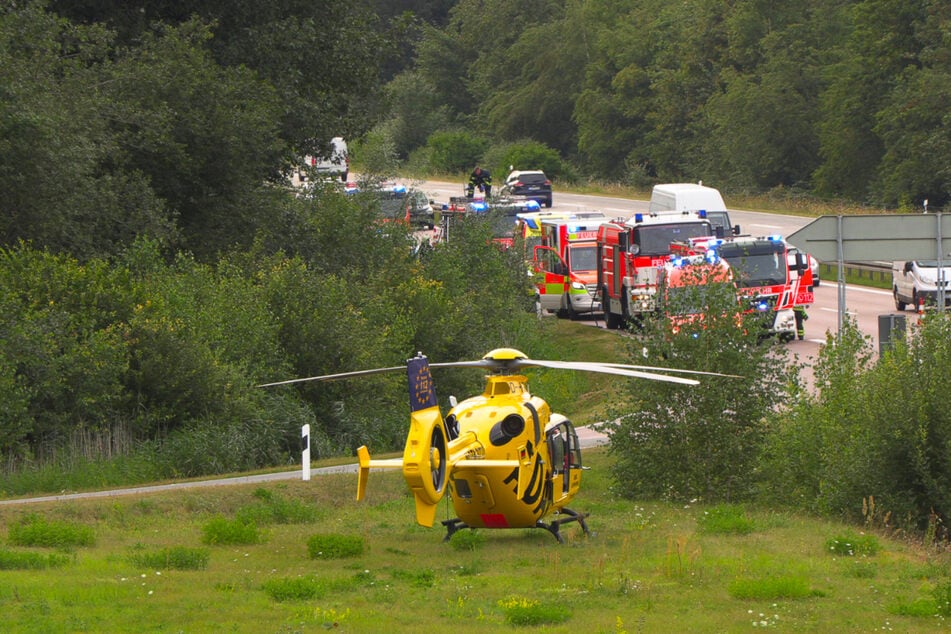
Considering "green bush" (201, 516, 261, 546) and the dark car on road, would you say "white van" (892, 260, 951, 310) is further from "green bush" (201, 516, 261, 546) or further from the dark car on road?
the dark car on road

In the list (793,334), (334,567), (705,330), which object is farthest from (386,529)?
(793,334)

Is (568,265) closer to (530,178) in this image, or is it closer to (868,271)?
(868,271)

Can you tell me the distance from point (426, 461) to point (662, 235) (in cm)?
2470

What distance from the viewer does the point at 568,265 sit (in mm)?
43031

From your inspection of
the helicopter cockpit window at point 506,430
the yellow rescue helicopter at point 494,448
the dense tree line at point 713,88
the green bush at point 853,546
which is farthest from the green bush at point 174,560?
the dense tree line at point 713,88

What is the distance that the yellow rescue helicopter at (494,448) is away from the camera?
45.6 feet

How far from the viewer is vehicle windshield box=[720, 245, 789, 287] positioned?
111 feet

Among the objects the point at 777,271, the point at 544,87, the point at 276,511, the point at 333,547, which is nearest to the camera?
the point at 333,547

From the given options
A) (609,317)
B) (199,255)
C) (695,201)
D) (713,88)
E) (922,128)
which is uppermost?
(713,88)

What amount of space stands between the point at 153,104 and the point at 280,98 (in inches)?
187

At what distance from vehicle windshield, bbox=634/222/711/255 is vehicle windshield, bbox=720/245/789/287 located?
10.3 ft

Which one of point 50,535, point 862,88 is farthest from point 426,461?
Answer: point 862,88

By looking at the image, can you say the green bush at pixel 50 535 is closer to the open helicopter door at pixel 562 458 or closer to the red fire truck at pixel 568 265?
the open helicopter door at pixel 562 458

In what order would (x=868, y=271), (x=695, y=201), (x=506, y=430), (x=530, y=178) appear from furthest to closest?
(x=530, y=178) < (x=868, y=271) < (x=695, y=201) < (x=506, y=430)
